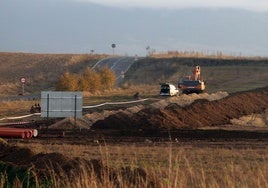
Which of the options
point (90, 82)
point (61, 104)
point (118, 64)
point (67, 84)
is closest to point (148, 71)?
point (118, 64)

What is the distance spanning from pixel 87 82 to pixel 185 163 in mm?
65039

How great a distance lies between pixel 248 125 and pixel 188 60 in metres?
75.6

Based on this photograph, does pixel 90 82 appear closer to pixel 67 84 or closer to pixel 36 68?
pixel 67 84

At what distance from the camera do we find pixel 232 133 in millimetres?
36000

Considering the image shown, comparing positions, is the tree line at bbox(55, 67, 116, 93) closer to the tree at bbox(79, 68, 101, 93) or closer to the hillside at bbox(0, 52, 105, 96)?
the tree at bbox(79, 68, 101, 93)

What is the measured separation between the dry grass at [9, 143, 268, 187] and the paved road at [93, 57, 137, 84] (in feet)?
275

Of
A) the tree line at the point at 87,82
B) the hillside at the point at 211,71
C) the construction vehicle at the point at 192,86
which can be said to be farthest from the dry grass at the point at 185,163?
the hillside at the point at 211,71

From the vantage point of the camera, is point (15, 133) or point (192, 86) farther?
point (192, 86)

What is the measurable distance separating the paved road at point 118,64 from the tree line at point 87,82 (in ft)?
63.1

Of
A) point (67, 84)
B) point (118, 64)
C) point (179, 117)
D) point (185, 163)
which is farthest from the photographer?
point (118, 64)

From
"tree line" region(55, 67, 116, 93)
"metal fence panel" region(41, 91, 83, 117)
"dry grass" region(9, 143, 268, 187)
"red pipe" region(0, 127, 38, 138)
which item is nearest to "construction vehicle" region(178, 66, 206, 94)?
"tree line" region(55, 67, 116, 93)

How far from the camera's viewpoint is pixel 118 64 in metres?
128

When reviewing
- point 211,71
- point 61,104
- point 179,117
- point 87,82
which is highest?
point 211,71

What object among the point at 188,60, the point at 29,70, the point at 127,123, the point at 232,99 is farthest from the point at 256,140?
the point at 29,70
